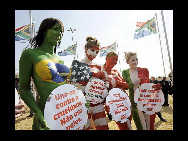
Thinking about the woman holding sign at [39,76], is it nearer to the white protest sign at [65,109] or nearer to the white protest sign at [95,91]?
the white protest sign at [65,109]

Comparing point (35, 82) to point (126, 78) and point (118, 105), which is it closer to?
point (118, 105)

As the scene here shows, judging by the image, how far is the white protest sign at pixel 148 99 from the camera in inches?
98.4

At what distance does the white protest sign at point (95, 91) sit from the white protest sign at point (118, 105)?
0.11 meters

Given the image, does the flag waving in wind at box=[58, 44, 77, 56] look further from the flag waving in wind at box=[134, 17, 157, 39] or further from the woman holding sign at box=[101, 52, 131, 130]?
the woman holding sign at box=[101, 52, 131, 130]

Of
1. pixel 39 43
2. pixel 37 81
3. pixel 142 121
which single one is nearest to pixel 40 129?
pixel 37 81

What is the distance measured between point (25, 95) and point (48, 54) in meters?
0.44

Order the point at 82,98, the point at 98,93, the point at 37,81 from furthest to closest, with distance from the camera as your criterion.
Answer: the point at 98,93, the point at 82,98, the point at 37,81

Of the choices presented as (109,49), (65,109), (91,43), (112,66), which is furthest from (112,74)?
(109,49)

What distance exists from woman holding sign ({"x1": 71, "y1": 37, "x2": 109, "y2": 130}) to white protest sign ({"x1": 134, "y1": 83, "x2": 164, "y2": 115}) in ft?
2.23

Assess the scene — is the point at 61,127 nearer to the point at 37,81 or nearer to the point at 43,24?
the point at 37,81

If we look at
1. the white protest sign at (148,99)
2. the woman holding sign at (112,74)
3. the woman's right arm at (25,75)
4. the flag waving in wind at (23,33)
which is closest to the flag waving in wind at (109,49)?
the flag waving in wind at (23,33)

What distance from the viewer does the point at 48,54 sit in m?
1.45

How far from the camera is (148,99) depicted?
99.0 inches

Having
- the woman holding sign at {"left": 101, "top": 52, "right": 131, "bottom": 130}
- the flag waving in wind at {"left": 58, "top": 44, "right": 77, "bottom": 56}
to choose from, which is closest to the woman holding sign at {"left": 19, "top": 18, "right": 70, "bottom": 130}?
the woman holding sign at {"left": 101, "top": 52, "right": 131, "bottom": 130}
